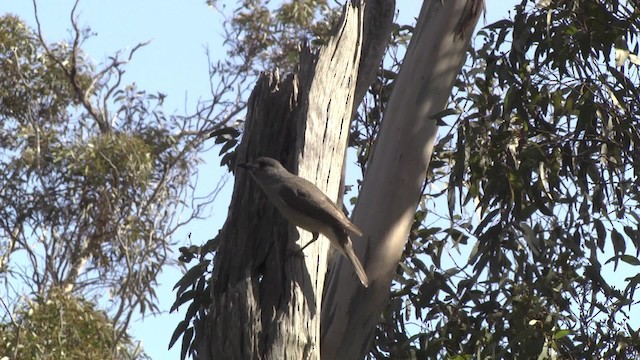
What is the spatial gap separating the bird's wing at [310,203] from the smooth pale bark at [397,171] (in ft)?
1.83

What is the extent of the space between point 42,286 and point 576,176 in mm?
5623

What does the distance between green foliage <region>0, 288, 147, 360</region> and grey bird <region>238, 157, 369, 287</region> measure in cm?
388

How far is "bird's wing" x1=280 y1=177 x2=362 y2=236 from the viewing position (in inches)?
148

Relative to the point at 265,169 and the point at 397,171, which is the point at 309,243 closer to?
the point at 265,169

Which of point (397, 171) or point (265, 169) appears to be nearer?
point (265, 169)

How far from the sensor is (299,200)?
373 centimetres

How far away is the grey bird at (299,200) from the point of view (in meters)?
3.77

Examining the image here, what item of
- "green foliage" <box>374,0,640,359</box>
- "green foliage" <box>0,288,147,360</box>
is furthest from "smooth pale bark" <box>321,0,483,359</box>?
"green foliage" <box>0,288,147,360</box>

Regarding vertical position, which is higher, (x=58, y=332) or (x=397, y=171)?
(x=58, y=332)

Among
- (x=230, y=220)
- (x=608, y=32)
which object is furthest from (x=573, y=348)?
(x=230, y=220)

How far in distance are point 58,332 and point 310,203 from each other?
417 centimetres

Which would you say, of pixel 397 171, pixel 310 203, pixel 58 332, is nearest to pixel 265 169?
pixel 310 203

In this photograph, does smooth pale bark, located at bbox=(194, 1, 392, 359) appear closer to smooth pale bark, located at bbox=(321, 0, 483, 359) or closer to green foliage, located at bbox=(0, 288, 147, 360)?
smooth pale bark, located at bbox=(321, 0, 483, 359)

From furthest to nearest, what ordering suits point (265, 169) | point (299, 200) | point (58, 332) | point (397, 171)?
point (58, 332)
point (397, 171)
point (265, 169)
point (299, 200)
